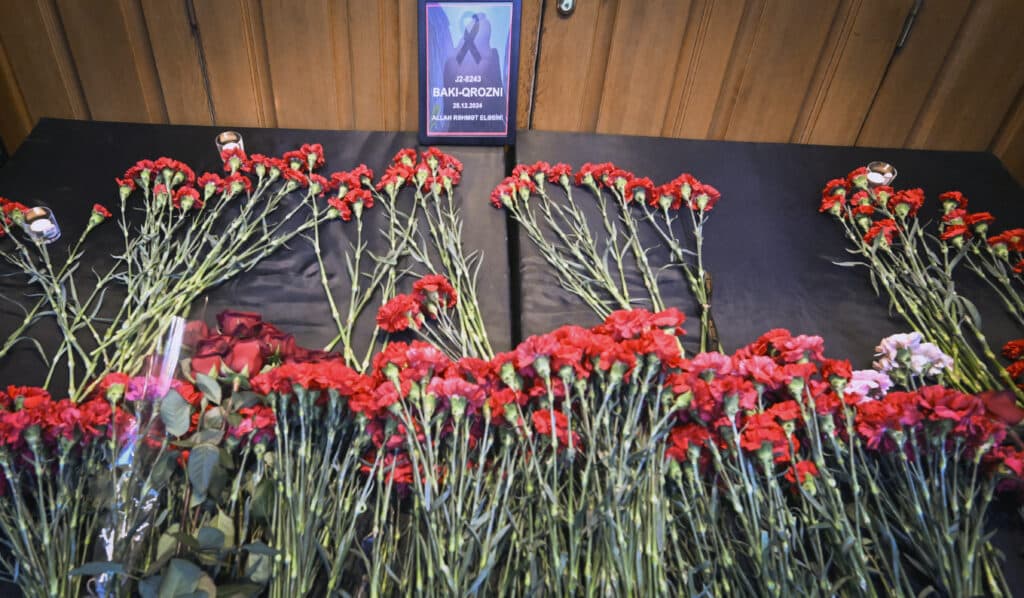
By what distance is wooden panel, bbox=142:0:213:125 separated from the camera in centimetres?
156

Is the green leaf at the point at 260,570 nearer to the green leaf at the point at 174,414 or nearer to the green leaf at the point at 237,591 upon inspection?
the green leaf at the point at 237,591

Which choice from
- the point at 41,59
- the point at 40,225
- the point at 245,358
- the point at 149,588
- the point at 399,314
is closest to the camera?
the point at 149,588

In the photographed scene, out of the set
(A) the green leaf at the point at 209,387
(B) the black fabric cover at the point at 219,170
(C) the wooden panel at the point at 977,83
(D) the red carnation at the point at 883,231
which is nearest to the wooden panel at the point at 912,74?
(C) the wooden panel at the point at 977,83

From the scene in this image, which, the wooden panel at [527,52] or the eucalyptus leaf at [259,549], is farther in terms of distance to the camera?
the wooden panel at [527,52]

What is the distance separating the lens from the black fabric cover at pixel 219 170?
1105 mm

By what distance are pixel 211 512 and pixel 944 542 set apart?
968 millimetres

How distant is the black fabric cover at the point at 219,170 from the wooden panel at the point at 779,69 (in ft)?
2.64

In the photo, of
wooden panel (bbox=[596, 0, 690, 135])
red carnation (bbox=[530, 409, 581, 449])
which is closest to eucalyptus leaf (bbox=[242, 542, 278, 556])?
red carnation (bbox=[530, 409, 581, 449])

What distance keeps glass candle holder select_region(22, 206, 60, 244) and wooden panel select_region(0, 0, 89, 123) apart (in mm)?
682

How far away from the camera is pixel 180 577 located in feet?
2.04

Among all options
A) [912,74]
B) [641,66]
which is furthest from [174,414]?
[912,74]

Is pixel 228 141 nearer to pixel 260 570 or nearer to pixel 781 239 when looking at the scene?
pixel 260 570

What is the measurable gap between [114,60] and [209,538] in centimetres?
160

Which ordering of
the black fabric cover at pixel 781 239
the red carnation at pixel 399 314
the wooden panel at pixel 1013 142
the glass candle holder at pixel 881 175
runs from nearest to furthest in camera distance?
the red carnation at pixel 399 314 → the black fabric cover at pixel 781 239 → the glass candle holder at pixel 881 175 → the wooden panel at pixel 1013 142
